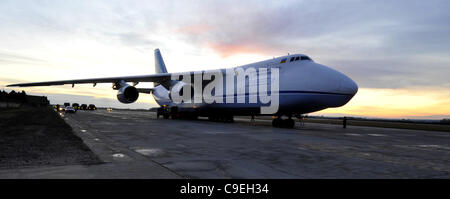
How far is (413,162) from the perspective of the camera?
5980mm

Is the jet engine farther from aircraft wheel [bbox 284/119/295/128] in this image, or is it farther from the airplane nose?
the airplane nose

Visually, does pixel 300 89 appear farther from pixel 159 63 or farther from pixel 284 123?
pixel 159 63

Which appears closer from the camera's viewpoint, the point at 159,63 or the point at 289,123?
the point at 289,123

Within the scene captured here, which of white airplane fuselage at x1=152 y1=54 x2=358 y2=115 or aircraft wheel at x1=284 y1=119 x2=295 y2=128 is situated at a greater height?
white airplane fuselage at x1=152 y1=54 x2=358 y2=115

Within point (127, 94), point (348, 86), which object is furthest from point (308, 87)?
point (127, 94)
